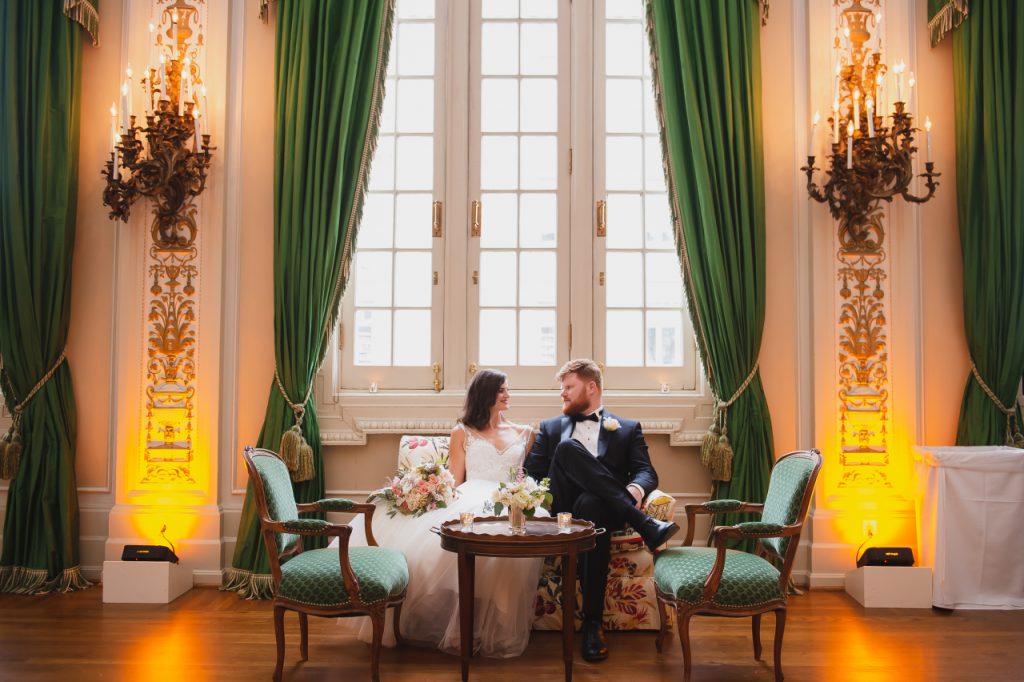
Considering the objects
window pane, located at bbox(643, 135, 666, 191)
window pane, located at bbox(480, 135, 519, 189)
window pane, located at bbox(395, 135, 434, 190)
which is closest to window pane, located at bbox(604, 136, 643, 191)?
window pane, located at bbox(643, 135, 666, 191)

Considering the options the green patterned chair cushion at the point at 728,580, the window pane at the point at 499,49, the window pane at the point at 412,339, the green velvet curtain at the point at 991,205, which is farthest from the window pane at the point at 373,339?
the green velvet curtain at the point at 991,205

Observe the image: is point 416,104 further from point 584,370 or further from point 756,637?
point 756,637

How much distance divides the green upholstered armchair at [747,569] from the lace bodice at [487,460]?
1.06 meters

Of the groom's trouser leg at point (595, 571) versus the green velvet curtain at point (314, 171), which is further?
the green velvet curtain at point (314, 171)

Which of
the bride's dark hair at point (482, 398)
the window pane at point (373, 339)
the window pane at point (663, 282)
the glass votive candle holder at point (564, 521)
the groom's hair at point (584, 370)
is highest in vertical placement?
the window pane at point (663, 282)

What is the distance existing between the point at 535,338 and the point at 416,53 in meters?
1.97

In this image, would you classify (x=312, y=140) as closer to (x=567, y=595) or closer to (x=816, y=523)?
(x=567, y=595)

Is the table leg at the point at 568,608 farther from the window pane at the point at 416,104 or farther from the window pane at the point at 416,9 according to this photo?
the window pane at the point at 416,9

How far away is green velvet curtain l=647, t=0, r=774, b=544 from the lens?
4926mm

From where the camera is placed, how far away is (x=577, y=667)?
361 cm

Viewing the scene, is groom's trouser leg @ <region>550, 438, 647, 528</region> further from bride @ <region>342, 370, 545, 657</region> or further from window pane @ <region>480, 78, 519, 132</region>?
window pane @ <region>480, 78, 519, 132</region>

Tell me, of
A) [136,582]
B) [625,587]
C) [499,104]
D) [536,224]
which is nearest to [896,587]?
[625,587]

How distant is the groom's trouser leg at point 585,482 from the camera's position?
12.8 feet

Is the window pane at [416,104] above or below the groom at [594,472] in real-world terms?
above
